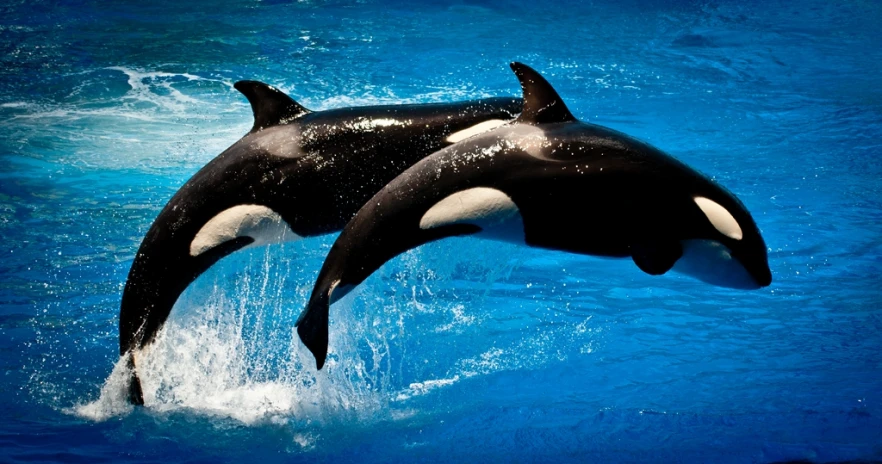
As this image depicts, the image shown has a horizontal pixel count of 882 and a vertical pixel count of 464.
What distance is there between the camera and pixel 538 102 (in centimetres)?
512

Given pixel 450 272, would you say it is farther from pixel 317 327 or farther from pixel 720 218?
pixel 720 218

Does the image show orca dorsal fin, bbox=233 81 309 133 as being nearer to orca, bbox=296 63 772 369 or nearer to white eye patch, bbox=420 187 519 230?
orca, bbox=296 63 772 369

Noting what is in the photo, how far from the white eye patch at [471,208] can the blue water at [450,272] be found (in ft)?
7.21

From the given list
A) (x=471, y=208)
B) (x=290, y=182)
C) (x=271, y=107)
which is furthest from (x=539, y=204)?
(x=271, y=107)

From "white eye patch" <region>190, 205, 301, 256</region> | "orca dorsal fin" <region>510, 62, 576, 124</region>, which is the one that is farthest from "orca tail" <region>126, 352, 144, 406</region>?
"orca dorsal fin" <region>510, 62, 576, 124</region>

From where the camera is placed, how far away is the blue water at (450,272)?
6.68 m

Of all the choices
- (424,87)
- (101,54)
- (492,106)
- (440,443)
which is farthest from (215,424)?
(101,54)

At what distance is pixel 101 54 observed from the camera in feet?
50.7

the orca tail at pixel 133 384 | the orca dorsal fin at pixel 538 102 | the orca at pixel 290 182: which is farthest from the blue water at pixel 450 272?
the orca dorsal fin at pixel 538 102

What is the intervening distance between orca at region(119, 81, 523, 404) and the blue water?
71cm

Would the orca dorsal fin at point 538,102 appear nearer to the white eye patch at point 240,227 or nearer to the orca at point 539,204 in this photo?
the orca at point 539,204

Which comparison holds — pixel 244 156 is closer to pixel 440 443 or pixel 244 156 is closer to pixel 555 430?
pixel 440 443

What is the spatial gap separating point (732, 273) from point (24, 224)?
12.1 m

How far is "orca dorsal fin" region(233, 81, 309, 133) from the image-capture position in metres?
5.94
